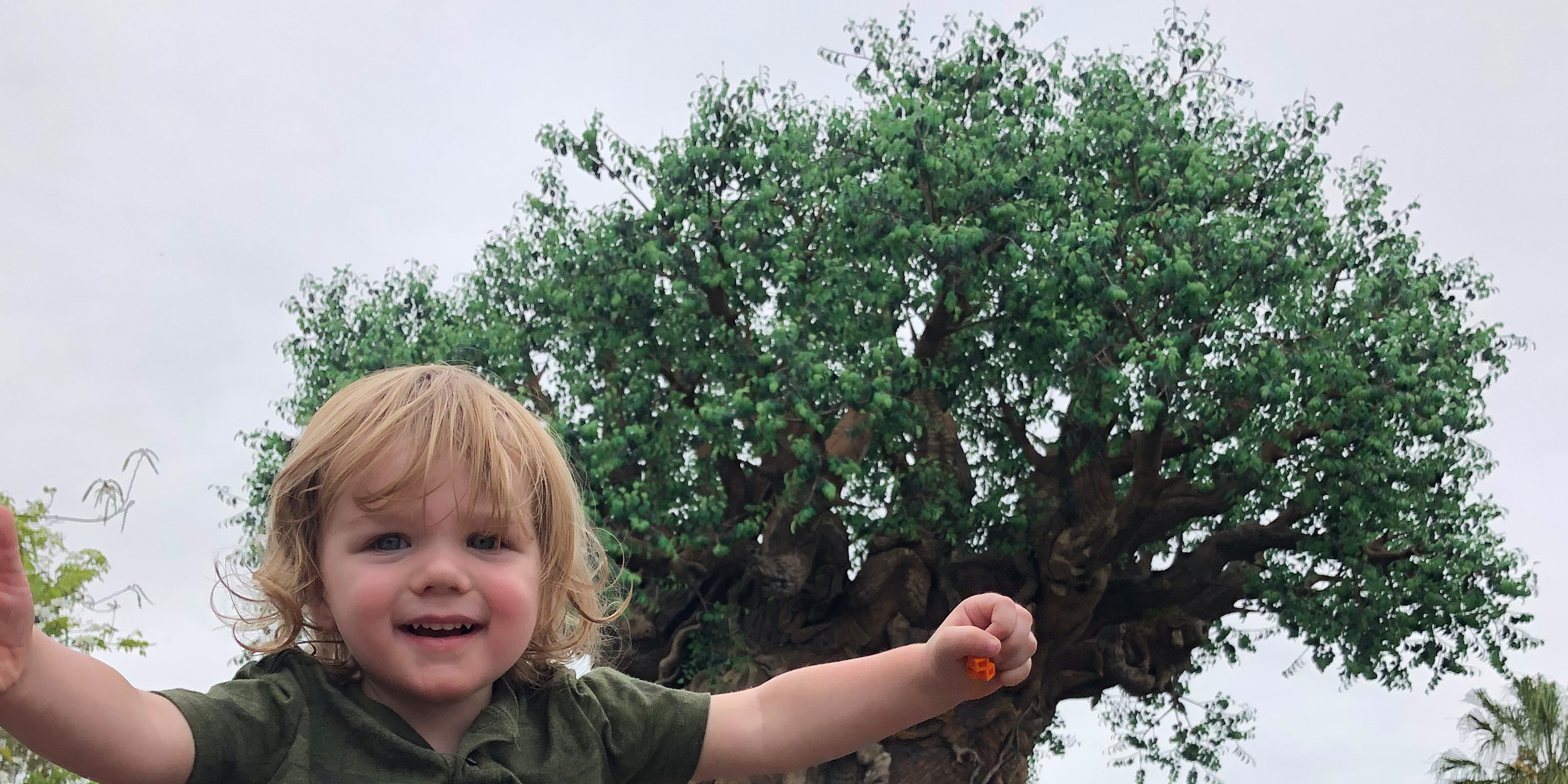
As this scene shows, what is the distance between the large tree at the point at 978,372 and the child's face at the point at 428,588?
756 cm

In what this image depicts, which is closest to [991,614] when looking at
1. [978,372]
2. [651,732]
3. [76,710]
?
[651,732]

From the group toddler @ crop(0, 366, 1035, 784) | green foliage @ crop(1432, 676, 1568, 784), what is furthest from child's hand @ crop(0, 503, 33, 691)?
green foliage @ crop(1432, 676, 1568, 784)

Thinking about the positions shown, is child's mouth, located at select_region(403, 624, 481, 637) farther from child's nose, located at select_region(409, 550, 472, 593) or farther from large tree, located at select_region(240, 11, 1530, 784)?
large tree, located at select_region(240, 11, 1530, 784)

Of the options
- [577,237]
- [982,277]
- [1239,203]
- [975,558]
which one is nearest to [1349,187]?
[1239,203]

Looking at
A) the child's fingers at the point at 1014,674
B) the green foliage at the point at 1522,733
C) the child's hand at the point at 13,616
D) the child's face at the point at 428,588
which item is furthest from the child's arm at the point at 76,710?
the green foliage at the point at 1522,733

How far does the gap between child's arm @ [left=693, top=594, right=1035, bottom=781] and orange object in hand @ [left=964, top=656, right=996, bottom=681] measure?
0.8 inches

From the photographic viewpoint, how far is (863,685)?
8.37 ft

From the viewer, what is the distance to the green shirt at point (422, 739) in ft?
7.53

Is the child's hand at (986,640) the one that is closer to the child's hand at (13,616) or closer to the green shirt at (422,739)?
the green shirt at (422,739)

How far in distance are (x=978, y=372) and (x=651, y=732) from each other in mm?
9300

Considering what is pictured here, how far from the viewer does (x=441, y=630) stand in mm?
2400

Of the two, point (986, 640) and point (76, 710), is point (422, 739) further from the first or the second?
point (986, 640)

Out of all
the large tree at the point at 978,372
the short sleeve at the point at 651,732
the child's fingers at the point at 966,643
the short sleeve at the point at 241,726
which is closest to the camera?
the short sleeve at the point at 241,726

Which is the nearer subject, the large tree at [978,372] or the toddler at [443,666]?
the toddler at [443,666]
